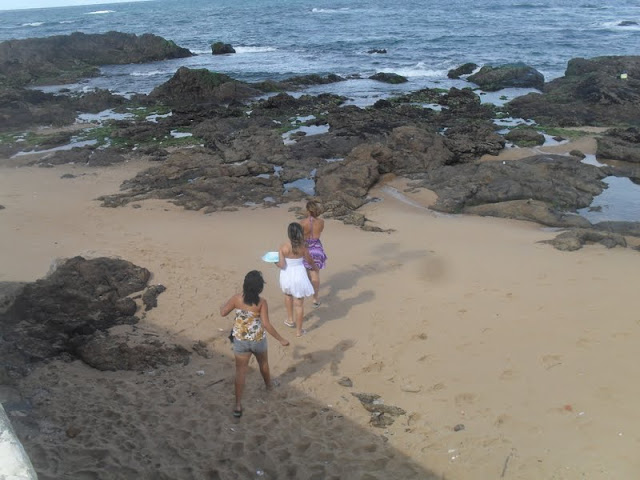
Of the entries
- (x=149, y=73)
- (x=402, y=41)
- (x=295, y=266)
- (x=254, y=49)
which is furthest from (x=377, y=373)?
(x=254, y=49)

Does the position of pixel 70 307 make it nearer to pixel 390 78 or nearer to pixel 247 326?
pixel 247 326

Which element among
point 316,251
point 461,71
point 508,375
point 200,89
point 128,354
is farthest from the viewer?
point 461,71

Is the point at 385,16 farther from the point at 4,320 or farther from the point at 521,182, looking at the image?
the point at 4,320

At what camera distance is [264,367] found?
18.5 ft

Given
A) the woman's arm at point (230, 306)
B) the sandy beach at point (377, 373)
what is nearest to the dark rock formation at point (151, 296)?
the sandy beach at point (377, 373)

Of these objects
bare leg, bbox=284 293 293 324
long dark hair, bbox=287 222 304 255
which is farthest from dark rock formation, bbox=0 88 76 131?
long dark hair, bbox=287 222 304 255

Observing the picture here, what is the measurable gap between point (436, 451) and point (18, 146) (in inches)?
684

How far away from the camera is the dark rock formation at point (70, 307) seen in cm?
649

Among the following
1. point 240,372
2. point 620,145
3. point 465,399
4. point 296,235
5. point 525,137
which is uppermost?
point 296,235

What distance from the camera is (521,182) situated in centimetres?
1257

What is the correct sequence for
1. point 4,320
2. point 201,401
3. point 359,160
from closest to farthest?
point 201,401 → point 4,320 → point 359,160

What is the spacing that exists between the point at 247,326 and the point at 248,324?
22 mm

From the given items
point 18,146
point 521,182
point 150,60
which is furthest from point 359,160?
point 150,60

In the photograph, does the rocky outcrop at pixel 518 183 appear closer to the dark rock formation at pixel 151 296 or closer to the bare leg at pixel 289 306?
the bare leg at pixel 289 306
